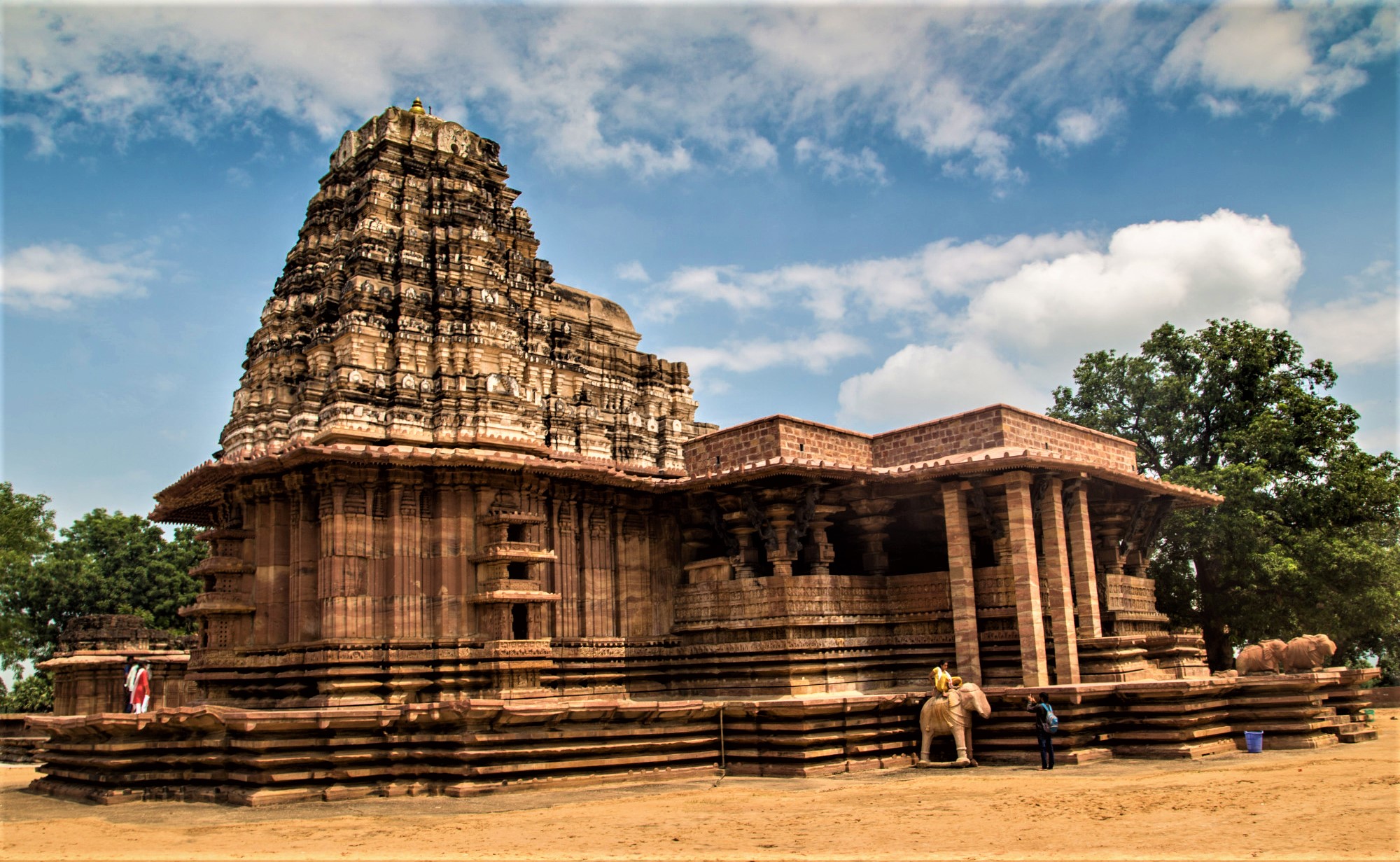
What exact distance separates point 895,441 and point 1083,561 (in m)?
A: 3.89

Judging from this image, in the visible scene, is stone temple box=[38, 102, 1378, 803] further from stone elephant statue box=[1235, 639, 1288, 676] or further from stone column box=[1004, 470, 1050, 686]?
stone elephant statue box=[1235, 639, 1288, 676]

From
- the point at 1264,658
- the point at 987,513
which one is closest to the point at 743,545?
the point at 987,513

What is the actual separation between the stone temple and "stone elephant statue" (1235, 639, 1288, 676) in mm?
976

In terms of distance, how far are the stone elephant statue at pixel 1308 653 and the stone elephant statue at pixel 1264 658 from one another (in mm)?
103

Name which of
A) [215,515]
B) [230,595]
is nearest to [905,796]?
[230,595]

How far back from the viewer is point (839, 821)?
1107cm

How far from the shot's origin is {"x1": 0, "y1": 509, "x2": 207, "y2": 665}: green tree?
41250mm

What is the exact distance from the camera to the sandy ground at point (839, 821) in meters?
9.42

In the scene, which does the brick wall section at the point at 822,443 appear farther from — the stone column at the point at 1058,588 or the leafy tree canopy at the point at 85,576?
the leafy tree canopy at the point at 85,576

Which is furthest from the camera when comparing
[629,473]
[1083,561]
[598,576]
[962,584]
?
[629,473]

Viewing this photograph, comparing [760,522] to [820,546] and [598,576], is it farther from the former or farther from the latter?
[598,576]

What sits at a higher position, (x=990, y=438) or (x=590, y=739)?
(x=990, y=438)

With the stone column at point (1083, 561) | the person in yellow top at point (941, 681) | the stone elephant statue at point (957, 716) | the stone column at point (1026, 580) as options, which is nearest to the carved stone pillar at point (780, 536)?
the person in yellow top at point (941, 681)

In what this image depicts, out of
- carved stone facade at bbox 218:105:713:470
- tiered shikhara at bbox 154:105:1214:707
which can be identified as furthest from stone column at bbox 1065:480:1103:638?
carved stone facade at bbox 218:105:713:470
